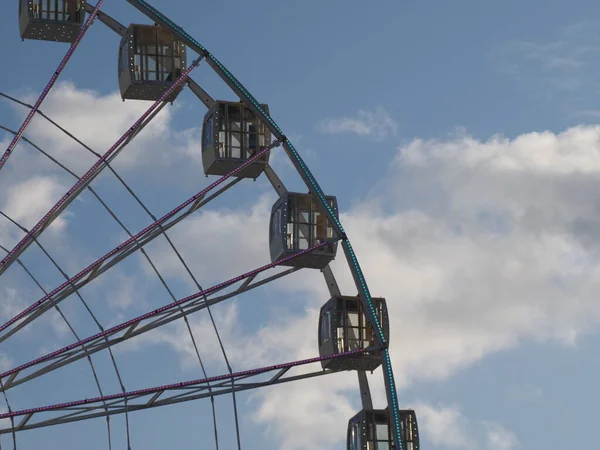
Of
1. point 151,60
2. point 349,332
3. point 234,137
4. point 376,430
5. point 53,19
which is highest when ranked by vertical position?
point 53,19

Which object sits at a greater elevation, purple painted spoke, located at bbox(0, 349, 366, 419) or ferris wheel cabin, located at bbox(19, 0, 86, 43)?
ferris wheel cabin, located at bbox(19, 0, 86, 43)

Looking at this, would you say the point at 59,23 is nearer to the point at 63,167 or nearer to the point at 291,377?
the point at 63,167

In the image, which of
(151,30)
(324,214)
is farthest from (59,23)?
(324,214)

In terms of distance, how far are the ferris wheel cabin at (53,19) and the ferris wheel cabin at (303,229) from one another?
696cm

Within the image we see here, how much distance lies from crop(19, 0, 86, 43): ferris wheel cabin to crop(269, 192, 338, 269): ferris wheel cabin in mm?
6956

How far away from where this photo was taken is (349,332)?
31.0m

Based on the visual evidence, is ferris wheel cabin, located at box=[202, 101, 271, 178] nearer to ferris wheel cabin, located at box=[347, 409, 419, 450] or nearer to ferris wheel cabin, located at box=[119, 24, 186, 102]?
ferris wheel cabin, located at box=[119, 24, 186, 102]

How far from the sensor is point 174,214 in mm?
29016

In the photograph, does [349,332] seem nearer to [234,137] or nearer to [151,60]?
[234,137]

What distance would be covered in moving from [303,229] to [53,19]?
8.34 m

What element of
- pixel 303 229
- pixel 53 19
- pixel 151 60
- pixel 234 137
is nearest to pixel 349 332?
pixel 303 229

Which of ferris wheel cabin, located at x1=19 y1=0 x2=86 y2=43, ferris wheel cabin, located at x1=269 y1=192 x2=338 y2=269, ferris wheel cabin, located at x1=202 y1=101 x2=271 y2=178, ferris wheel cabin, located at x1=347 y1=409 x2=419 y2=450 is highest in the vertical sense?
ferris wheel cabin, located at x1=19 y1=0 x2=86 y2=43

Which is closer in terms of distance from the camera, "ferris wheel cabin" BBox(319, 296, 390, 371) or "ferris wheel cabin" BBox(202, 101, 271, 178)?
"ferris wheel cabin" BBox(319, 296, 390, 371)

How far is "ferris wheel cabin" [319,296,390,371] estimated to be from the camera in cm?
3045
